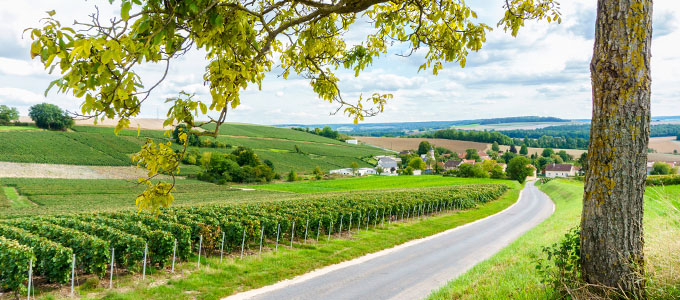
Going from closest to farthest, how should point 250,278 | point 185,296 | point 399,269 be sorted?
point 185,296, point 250,278, point 399,269

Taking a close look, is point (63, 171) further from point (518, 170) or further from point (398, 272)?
point (518, 170)

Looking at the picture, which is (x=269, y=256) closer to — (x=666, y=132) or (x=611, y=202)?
(x=611, y=202)

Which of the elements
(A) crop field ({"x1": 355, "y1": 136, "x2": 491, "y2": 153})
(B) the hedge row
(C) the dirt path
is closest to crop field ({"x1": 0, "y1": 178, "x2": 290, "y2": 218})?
(C) the dirt path

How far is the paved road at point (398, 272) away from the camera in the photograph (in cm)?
1123

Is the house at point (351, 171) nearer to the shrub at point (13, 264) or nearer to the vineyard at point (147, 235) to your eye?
the vineyard at point (147, 235)

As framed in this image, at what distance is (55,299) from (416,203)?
80.8 ft

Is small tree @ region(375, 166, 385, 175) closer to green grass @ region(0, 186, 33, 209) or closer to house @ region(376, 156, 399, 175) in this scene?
house @ region(376, 156, 399, 175)

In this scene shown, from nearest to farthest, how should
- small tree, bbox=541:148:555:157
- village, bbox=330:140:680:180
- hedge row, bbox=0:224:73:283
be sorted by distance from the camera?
hedge row, bbox=0:224:73:283 < village, bbox=330:140:680:180 < small tree, bbox=541:148:555:157

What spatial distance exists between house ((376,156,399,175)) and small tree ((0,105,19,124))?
A: 86.7 metres

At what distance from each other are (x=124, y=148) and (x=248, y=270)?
78.2m

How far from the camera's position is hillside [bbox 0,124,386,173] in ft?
225

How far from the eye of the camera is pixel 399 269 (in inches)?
554

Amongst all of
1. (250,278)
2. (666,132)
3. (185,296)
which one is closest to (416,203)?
(250,278)

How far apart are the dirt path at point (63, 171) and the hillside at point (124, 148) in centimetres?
235
